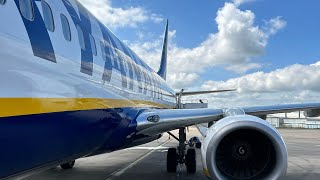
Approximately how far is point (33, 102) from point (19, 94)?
0.26m

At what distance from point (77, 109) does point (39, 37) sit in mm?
990

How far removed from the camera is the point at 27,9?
3.68 m

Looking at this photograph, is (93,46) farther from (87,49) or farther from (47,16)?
(47,16)

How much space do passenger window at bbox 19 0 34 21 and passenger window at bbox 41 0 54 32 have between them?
313 mm

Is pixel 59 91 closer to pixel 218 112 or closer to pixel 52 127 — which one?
pixel 52 127

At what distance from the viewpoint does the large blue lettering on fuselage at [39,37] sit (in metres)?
3.62

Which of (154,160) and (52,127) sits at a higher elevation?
(52,127)

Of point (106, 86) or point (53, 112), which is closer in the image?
point (53, 112)

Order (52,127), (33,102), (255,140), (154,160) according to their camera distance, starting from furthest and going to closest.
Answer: (154,160) < (255,140) < (52,127) < (33,102)

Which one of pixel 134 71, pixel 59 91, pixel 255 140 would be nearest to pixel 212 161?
pixel 255 140

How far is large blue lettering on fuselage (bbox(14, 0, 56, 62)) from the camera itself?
3617 millimetres

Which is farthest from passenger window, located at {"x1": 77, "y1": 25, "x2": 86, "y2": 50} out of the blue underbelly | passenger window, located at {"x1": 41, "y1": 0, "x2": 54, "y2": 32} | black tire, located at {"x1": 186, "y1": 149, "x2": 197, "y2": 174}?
black tire, located at {"x1": 186, "y1": 149, "x2": 197, "y2": 174}

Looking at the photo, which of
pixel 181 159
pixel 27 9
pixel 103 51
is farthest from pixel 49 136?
pixel 181 159

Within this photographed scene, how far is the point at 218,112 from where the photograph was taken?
7.86 m
